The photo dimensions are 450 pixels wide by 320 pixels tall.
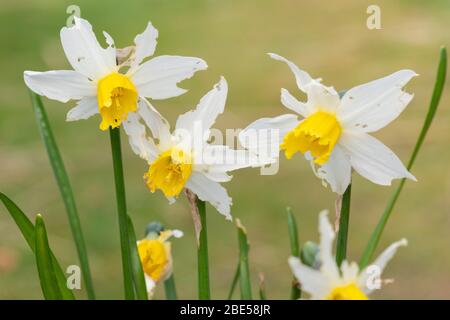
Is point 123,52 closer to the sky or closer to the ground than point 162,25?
closer to the ground

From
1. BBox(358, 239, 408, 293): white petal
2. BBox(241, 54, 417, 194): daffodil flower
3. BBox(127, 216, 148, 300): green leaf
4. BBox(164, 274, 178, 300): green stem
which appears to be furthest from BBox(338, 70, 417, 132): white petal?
BBox(164, 274, 178, 300): green stem

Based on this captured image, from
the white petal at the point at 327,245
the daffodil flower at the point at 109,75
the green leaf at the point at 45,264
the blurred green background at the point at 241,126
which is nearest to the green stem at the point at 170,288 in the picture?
the green leaf at the point at 45,264

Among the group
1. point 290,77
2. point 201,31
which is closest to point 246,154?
point 290,77

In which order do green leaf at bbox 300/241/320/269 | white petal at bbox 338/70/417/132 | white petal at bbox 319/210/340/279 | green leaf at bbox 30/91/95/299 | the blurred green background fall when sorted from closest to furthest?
white petal at bbox 319/210/340/279 → white petal at bbox 338/70/417/132 → green leaf at bbox 300/241/320/269 → green leaf at bbox 30/91/95/299 → the blurred green background

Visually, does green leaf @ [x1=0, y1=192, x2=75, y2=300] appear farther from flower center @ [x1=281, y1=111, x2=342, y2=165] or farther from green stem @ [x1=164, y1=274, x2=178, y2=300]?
flower center @ [x1=281, y1=111, x2=342, y2=165]

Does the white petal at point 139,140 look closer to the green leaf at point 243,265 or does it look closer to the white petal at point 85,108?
the white petal at point 85,108

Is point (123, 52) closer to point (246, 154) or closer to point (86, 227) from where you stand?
point (246, 154)
